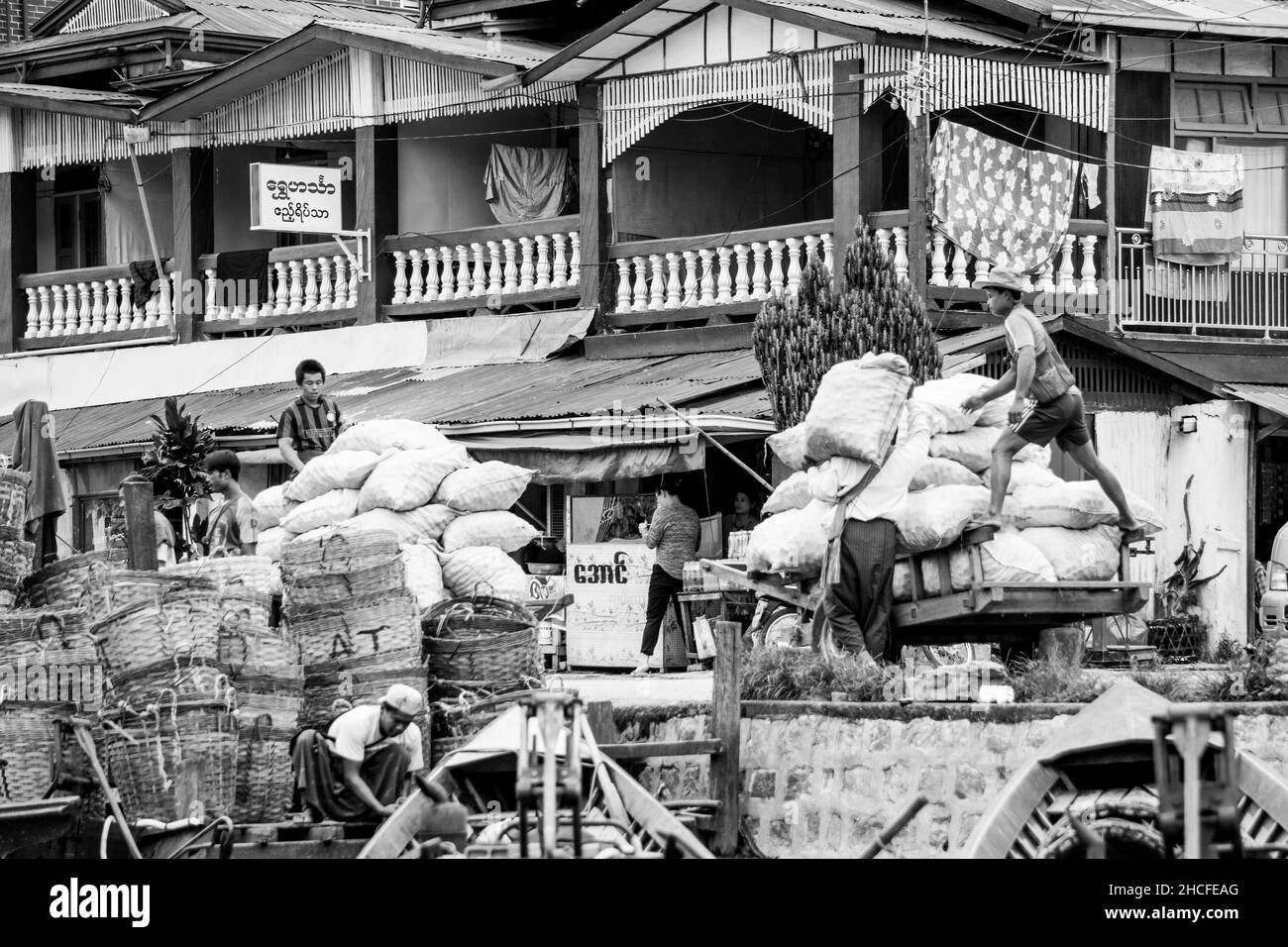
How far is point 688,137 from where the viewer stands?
2122 cm

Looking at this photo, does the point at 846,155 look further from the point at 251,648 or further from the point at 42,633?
the point at 42,633

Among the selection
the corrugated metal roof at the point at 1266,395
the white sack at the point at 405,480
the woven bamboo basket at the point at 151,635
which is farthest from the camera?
the corrugated metal roof at the point at 1266,395

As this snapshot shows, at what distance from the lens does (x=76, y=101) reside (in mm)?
23453

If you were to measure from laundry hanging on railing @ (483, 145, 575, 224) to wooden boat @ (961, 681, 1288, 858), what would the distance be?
1360cm

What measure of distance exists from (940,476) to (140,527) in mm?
4903

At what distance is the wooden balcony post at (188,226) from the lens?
78.5ft

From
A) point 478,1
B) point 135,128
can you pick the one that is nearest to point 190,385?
point 135,128

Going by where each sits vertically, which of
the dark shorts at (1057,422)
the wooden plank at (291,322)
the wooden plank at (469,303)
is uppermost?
the wooden plank at (469,303)

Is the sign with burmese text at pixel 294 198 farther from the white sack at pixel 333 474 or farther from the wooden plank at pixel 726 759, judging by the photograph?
the wooden plank at pixel 726 759

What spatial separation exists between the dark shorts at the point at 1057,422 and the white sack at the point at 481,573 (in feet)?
12.5

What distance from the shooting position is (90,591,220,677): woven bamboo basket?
454 inches

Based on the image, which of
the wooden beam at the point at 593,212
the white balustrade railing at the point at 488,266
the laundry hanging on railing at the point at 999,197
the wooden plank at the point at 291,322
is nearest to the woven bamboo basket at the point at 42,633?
the laundry hanging on railing at the point at 999,197

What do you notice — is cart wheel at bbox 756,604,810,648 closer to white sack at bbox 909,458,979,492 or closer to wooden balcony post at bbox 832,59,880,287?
white sack at bbox 909,458,979,492
